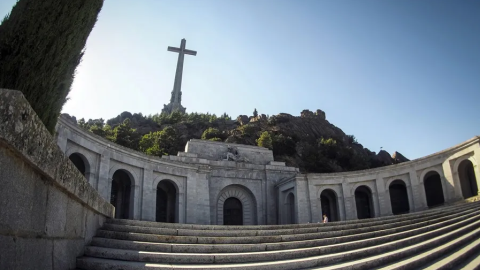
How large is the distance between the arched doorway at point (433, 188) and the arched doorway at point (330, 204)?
298 inches

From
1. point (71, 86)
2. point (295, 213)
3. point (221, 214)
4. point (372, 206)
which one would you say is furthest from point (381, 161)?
point (71, 86)

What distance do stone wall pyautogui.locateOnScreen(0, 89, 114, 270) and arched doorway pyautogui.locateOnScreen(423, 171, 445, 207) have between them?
27394 millimetres

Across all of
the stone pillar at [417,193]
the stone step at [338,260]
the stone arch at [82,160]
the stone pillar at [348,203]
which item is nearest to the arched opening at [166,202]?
the stone arch at [82,160]

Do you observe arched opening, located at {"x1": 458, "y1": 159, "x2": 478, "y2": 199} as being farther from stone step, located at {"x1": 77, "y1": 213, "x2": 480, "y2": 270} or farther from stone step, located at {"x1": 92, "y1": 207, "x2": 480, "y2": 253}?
stone step, located at {"x1": 92, "y1": 207, "x2": 480, "y2": 253}

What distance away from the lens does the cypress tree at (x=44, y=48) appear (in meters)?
3.47

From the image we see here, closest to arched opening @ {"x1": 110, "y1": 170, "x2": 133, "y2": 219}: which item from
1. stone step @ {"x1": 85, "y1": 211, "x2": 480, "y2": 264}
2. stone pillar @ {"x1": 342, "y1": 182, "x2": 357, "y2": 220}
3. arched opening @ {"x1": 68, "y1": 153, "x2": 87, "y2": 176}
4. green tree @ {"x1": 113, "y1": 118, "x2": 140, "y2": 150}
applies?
arched opening @ {"x1": 68, "y1": 153, "x2": 87, "y2": 176}

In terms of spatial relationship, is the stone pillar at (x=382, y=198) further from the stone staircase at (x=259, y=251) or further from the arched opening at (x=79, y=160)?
the arched opening at (x=79, y=160)

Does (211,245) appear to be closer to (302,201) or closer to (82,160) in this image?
(82,160)

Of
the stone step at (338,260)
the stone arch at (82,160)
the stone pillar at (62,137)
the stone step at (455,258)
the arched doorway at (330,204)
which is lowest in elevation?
the stone step at (455,258)

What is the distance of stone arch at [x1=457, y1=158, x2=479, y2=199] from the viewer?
23256 millimetres

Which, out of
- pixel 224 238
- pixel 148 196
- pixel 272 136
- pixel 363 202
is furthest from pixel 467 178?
pixel 272 136

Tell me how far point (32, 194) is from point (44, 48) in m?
1.81

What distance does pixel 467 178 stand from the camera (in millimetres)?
23562

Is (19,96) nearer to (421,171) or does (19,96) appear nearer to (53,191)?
(53,191)
